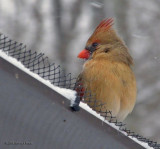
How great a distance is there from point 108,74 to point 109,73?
20 millimetres

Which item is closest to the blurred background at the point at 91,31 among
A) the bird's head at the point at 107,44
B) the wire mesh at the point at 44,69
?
the bird's head at the point at 107,44

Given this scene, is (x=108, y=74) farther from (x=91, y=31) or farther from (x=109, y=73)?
(x=91, y=31)

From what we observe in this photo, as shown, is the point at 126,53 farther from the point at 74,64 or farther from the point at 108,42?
the point at 74,64

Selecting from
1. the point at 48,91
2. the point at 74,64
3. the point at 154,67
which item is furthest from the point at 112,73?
the point at 154,67

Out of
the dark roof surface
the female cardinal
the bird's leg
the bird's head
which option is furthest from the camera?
the bird's head

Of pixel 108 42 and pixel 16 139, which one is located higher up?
pixel 108 42

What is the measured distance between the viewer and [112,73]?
12.3 ft

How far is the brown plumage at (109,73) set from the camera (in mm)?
3615

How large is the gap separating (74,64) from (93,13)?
105cm

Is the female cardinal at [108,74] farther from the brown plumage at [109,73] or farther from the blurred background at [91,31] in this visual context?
the blurred background at [91,31]

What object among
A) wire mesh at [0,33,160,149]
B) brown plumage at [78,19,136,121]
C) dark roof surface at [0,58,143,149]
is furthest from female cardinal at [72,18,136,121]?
dark roof surface at [0,58,143,149]

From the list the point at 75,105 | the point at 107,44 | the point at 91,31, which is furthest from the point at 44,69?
the point at 91,31

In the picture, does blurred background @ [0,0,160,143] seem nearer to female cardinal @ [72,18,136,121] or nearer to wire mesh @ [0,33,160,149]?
female cardinal @ [72,18,136,121]

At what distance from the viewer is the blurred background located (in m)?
7.38
